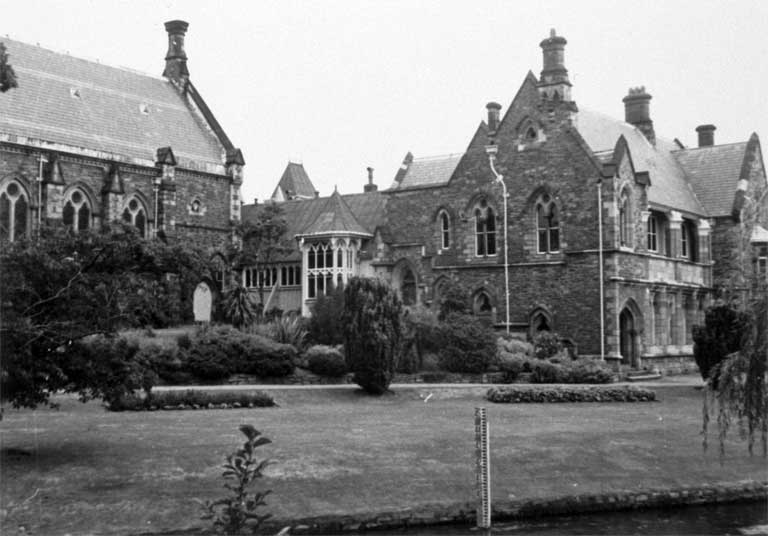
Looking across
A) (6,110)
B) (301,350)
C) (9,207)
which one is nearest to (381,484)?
(301,350)

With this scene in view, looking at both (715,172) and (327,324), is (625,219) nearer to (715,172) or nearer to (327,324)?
(715,172)

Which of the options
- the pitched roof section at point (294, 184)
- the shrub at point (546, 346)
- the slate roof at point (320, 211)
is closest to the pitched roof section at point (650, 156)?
the shrub at point (546, 346)

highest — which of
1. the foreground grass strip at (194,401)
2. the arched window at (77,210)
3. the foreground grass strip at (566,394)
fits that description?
the arched window at (77,210)

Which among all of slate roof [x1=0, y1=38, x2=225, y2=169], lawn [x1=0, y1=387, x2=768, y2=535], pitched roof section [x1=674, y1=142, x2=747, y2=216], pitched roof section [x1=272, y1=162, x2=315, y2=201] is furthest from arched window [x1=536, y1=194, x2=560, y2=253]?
pitched roof section [x1=272, y1=162, x2=315, y2=201]

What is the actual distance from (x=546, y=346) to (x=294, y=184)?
56928 millimetres

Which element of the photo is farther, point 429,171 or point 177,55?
point 177,55

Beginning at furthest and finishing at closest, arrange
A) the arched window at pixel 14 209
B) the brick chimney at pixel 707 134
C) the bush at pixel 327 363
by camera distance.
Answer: the brick chimney at pixel 707 134 < the arched window at pixel 14 209 < the bush at pixel 327 363

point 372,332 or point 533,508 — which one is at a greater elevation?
point 372,332

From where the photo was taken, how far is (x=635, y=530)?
15.5m

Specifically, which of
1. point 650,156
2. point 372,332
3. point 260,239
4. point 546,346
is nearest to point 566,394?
point 372,332

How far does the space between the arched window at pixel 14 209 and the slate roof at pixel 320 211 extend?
55.1 feet

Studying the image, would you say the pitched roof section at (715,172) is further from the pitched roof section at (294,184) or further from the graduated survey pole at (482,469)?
the pitched roof section at (294,184)

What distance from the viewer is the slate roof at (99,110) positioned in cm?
4106

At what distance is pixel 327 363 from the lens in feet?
100
